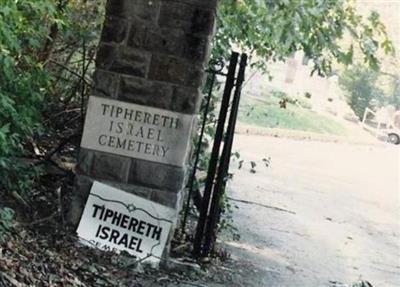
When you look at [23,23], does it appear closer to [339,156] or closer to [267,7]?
[267,7]

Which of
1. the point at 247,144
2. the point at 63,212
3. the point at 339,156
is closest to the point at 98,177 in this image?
the point at 63,212

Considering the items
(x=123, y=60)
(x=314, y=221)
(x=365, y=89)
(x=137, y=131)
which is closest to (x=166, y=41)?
(x=123, y=60)

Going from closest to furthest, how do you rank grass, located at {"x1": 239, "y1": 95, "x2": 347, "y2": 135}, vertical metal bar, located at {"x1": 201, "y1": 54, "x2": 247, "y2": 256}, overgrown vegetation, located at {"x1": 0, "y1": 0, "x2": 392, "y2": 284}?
overgrown vegetation, located at {"x1": 0, "y1": 0, "x2": 392, "y2": 284}, vertical metal bar, located at {"x1": 201, "y1": 54, "x2": 247, "y2": 256}, grass, located at {"x1": 239, "y1": 95, "x2": 347, "y2": 135}

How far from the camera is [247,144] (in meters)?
16.9

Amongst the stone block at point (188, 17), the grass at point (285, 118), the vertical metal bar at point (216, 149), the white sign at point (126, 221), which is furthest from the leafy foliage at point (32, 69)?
the grass at point (285, 118)

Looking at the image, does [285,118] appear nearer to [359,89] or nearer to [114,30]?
[359,89]

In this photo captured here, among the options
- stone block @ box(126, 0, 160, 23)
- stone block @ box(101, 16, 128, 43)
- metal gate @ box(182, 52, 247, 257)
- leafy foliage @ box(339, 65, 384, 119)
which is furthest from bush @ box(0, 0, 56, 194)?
leafy foliage @ box(339, 65, 384, 119)

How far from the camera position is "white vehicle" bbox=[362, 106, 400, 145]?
30316 millimetres

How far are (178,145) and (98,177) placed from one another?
576mm

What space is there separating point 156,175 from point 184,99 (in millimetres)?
531

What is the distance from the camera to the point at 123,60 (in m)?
4.62

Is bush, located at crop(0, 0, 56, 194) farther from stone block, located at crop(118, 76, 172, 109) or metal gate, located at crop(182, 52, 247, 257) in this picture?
metal gate, located at crop(182, 52, 247, 257)

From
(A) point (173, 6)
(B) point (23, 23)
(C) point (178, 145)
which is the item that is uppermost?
(A) point (173, 6)

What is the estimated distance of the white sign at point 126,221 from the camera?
4645 mm
